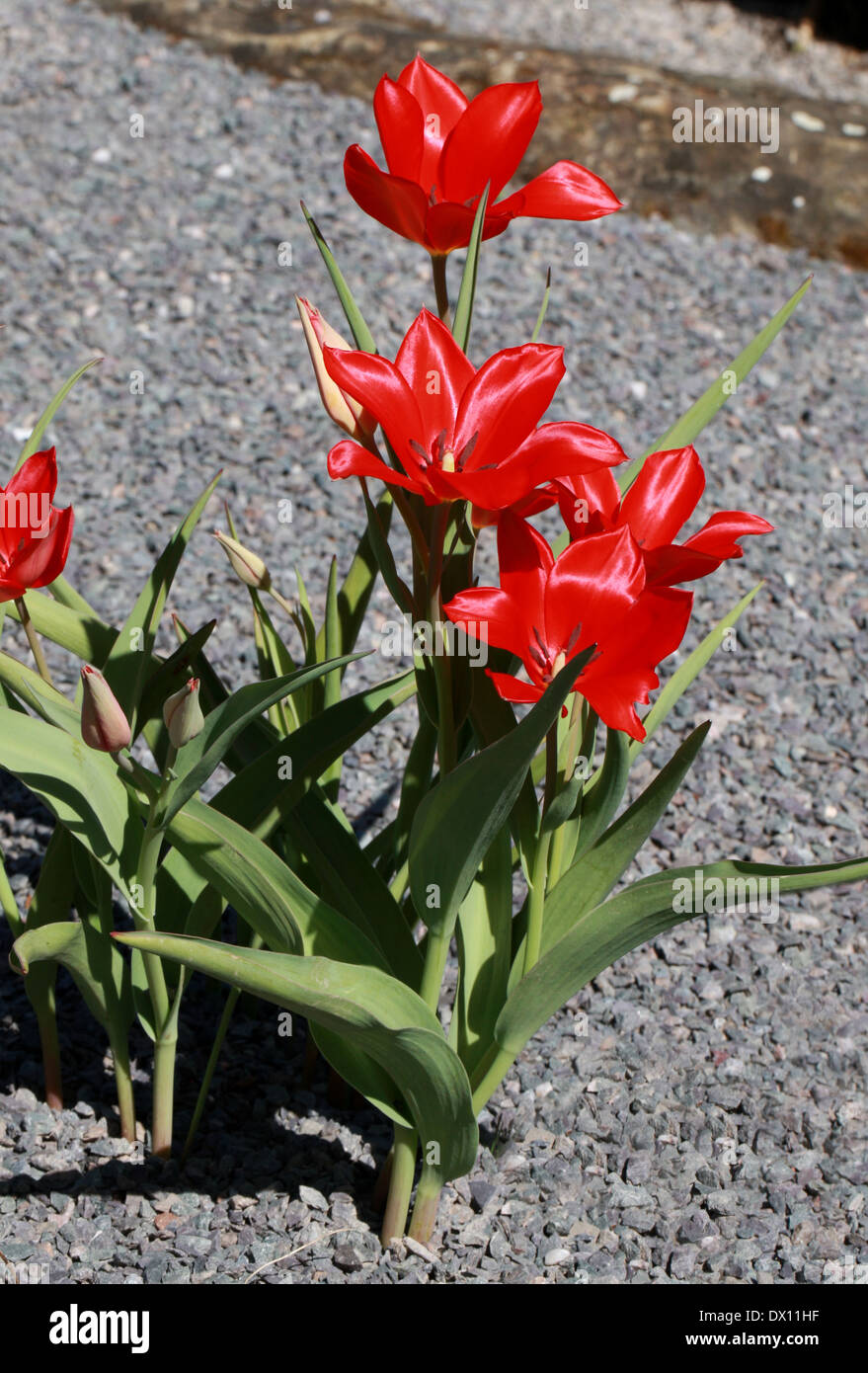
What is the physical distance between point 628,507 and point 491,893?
482 mm

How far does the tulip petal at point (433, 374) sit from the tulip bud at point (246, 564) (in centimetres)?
30

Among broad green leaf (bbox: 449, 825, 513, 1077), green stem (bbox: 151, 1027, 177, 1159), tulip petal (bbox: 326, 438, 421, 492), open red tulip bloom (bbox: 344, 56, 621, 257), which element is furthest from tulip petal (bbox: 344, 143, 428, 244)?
green stem (bbox: 151, 1027, 177, 1159)

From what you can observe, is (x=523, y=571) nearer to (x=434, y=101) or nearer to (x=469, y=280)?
(x=469, y=280)

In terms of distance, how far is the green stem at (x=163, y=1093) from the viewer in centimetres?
150

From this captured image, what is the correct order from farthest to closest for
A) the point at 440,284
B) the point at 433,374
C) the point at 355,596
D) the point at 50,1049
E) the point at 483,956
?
1. the point at 50,1049
2. the point at 355,596
3. the point at 483,956
4. the point at 440,284
5. the point at 433,374

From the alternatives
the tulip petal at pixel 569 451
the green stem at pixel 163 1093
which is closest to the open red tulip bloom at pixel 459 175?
the tulip petal at pixel 569 451

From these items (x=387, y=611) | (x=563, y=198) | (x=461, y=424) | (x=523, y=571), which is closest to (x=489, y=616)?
(x=523, y=571)

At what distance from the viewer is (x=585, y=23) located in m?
6.39

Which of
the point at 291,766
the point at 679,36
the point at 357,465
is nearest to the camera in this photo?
the point at 357,465

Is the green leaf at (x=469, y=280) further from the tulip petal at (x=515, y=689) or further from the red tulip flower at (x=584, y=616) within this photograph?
the tulip petal at (x=515, y=689)

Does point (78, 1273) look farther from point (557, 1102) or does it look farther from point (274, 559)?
point (274, 559)

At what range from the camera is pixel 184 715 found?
108cm

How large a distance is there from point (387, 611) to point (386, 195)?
178 cm

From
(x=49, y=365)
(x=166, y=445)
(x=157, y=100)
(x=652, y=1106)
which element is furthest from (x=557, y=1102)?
(x=157, y=100)
